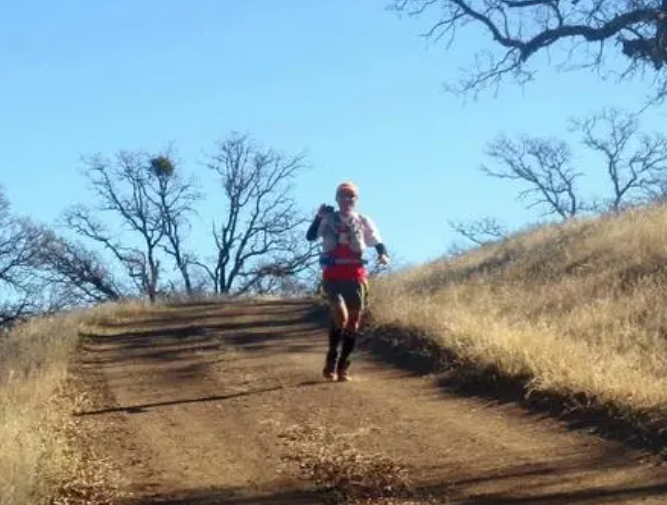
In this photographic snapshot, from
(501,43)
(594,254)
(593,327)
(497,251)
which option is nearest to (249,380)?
(593,327)

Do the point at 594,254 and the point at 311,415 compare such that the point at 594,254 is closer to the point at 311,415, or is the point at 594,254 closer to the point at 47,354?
the point at 47,354

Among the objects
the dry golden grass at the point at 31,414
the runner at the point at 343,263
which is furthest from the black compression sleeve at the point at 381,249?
the dry golden grass at the point at 31,414

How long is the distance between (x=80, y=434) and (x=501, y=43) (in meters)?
16.3

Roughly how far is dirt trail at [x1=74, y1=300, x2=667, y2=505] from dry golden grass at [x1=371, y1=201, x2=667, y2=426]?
567 mm

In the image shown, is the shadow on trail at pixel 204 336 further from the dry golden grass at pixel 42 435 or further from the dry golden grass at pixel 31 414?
the dry golden grass at pixel 42 435

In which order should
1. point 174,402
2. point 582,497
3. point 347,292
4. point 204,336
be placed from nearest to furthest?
point 582,497
point 174,402
point 347,292
point 204,336

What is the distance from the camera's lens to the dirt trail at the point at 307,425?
701 centimetres

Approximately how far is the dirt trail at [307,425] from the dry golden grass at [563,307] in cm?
57

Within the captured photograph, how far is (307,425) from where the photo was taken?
8953mm

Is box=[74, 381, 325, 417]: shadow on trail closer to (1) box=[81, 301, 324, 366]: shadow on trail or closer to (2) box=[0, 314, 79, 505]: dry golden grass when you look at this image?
(2) box=[0, 314, 79, 505]: dry golden grass

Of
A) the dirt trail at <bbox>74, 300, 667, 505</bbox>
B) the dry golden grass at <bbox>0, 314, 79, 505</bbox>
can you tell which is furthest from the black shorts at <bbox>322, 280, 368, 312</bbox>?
the dry golden grass at <bbox>0, 314, 79, 505</bbox>

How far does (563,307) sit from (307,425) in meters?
6.18

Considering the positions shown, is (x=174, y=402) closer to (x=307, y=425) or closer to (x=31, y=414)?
(x=31, y=414)

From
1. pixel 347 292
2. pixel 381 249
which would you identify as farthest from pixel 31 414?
pixel 381 249
